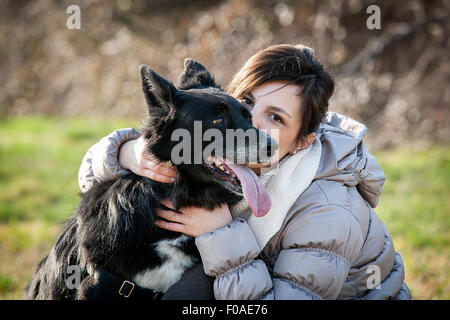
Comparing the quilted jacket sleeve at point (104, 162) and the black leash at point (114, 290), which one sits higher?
the quilted jacket sleeve at point (104, 162)

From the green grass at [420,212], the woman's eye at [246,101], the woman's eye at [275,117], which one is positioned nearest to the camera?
the woman's eye at [275,117]

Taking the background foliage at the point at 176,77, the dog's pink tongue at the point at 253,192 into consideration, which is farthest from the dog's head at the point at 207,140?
the background foliage at the point at 176,77

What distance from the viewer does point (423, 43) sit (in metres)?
7.33

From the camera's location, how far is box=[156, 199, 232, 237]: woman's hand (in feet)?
7.41

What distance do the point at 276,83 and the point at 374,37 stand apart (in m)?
6.27

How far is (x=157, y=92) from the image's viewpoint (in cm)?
217

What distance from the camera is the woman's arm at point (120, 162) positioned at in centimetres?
227

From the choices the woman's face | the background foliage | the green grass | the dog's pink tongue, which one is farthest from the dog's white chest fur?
the green grass

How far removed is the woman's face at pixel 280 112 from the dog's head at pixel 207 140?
13 cm

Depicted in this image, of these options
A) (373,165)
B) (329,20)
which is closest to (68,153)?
(329,20)

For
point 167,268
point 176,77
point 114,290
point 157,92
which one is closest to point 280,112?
point 157,92

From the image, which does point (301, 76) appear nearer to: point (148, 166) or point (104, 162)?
point (148, 166)

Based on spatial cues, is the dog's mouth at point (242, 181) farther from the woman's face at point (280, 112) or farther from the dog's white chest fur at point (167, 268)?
the dog's white chest fur at point (167, 268)

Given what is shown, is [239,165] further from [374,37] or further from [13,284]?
[374,37]
